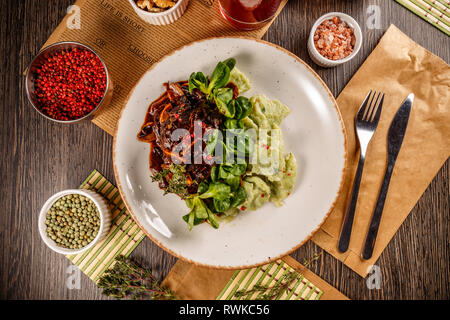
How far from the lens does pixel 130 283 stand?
7.31ft

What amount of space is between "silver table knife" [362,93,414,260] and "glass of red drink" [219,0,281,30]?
1188 millimetres

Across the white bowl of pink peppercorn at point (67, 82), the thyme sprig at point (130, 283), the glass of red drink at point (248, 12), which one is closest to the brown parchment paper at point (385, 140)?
the glass of red drink at point (248, 12)

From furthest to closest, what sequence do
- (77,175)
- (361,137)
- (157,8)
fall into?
(77,175) < (361,137) < (157,8)

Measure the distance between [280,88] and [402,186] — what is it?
1.17 m

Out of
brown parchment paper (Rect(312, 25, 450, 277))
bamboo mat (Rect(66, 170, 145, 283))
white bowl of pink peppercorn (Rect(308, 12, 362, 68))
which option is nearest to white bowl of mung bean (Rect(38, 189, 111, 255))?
bamboo mat (Rect(66, 170, 145, 283))

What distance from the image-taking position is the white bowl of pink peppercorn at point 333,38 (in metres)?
2.09

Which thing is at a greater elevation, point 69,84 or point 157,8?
point 157,8

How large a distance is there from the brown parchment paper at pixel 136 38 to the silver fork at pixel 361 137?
37.6 inches

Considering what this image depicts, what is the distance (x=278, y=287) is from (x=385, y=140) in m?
1.35

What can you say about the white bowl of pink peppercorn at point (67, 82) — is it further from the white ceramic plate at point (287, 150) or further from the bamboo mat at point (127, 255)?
the bamboo mat at point (127, 255)

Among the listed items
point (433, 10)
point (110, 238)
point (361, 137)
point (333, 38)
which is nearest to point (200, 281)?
point (110, 238)

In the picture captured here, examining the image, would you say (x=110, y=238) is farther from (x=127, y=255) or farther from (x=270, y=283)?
(x=270, y=283)

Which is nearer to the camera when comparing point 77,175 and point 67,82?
point 67,82

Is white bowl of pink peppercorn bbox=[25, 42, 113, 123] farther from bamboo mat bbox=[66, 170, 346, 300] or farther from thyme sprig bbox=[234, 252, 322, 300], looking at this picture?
thyme sprig bbox=[234, 252, 322, 300]
